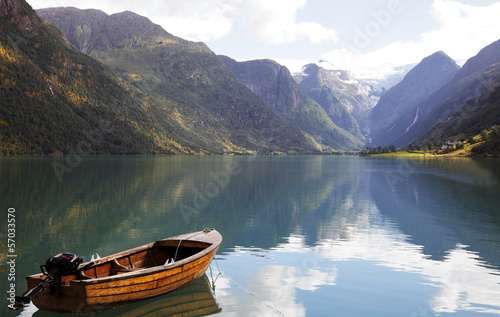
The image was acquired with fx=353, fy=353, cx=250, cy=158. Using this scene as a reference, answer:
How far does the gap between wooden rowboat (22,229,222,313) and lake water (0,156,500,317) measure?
1045 mm

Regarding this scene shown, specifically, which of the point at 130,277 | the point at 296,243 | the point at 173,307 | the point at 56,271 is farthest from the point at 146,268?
the point at 296,243

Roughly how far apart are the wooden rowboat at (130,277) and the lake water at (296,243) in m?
1.05

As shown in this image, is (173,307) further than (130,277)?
Yes

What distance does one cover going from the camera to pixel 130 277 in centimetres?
1769

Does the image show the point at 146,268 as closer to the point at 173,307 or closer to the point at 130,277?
the point at 173,307

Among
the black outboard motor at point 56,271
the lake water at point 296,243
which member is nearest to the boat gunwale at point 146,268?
the black outboard motor at point 56,271

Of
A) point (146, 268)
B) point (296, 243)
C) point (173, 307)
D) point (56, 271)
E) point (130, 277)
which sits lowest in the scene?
point (296, 243)

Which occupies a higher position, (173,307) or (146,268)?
(146,268)

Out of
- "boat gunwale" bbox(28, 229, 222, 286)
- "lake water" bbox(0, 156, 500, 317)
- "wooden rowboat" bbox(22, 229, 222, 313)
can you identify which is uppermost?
"boat gunwale" bbox(28, 229, 222, 286)

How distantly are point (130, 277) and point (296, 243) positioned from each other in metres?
19.0

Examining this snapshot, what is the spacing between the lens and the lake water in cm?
1994

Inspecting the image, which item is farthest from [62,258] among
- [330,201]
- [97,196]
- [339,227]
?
[330,201]

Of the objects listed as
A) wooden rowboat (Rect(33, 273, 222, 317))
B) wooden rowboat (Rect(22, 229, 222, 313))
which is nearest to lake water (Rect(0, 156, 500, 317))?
wooden rowboat (Rect(33, 273, 222, 317))

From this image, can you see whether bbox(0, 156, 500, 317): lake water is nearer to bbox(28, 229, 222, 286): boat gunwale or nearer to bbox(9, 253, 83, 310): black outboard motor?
bbox(28, 229, 222, 286): boat gunwale
